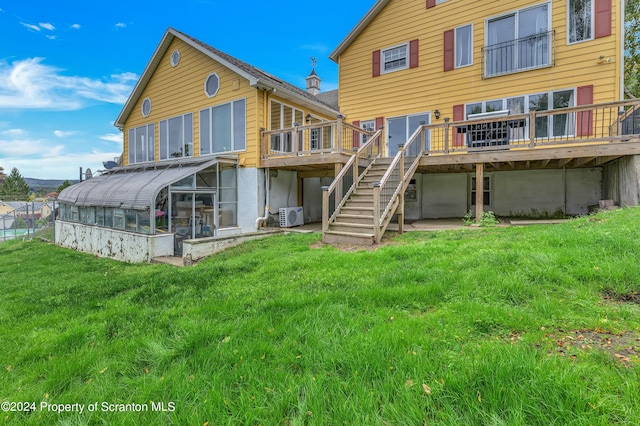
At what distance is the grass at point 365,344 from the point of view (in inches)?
74.7

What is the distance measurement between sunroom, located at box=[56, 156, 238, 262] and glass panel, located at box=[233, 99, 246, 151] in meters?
0.61

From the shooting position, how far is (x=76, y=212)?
1398 cm

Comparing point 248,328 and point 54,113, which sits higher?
point 54,113

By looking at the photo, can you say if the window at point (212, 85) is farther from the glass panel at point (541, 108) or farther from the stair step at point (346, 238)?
the glass panel at point (541, 108)

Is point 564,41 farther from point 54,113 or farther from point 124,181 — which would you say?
point 54,113

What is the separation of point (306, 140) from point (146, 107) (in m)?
8.30

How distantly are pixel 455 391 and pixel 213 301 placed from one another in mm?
3085

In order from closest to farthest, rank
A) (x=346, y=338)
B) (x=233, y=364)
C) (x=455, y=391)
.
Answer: (x=455, y=391) → (x=233, y=364) → (x=346, y=338)

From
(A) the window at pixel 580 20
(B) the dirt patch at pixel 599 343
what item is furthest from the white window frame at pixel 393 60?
(B) the dirt patch at pixel 599 343

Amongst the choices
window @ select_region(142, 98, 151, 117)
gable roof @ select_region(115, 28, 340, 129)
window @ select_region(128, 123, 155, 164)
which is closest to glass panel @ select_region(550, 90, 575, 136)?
gable roof @ select_region(115, 28, 340, 129)

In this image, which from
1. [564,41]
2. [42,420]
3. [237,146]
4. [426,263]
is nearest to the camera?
[42,420]

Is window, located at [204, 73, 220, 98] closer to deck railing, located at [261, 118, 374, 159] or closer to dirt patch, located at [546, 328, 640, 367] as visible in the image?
deck railing, located at [261, 118, 374, 159]

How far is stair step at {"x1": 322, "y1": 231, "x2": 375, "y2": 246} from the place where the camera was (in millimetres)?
7125

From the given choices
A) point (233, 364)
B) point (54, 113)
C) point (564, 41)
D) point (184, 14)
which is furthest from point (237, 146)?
point (54, 113)
